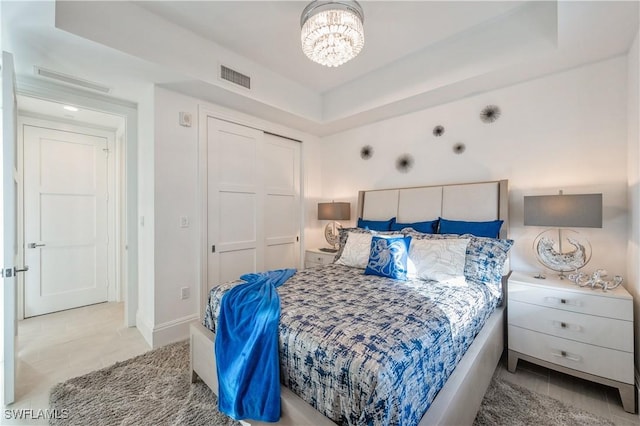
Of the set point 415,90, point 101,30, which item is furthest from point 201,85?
point 415,90

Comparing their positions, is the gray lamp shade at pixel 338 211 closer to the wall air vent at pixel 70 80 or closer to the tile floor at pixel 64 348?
the tile floor at pixel 64 348

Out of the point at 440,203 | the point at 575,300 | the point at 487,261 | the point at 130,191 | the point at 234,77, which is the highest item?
the point at 234,77

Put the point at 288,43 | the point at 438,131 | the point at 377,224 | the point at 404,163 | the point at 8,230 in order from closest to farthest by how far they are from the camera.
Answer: the point at 8,230
the point at 288,43
the point at 438,131
the point at 377,224
the point at 404,163

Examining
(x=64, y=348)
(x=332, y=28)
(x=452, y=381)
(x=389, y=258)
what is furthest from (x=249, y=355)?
(x=64, y=348)

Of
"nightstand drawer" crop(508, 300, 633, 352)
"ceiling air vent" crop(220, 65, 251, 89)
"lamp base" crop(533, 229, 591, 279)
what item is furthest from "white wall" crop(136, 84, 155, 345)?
"lamp base" crop(533, 229, 591, 279)

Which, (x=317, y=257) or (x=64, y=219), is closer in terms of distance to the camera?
(x=64, y=219)

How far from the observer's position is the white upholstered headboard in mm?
2590

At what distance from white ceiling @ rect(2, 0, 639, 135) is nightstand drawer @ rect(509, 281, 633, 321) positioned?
1818 mm

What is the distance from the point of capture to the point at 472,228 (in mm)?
2582

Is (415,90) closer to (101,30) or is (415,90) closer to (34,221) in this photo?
(101,30)

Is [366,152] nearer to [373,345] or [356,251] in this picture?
[356,251]

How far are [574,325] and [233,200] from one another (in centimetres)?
322

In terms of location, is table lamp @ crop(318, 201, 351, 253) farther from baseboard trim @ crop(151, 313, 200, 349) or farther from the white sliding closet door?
baseboard trim @ crop(151, 313, 200, 349)

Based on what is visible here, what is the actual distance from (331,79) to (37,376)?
12.7 feet
